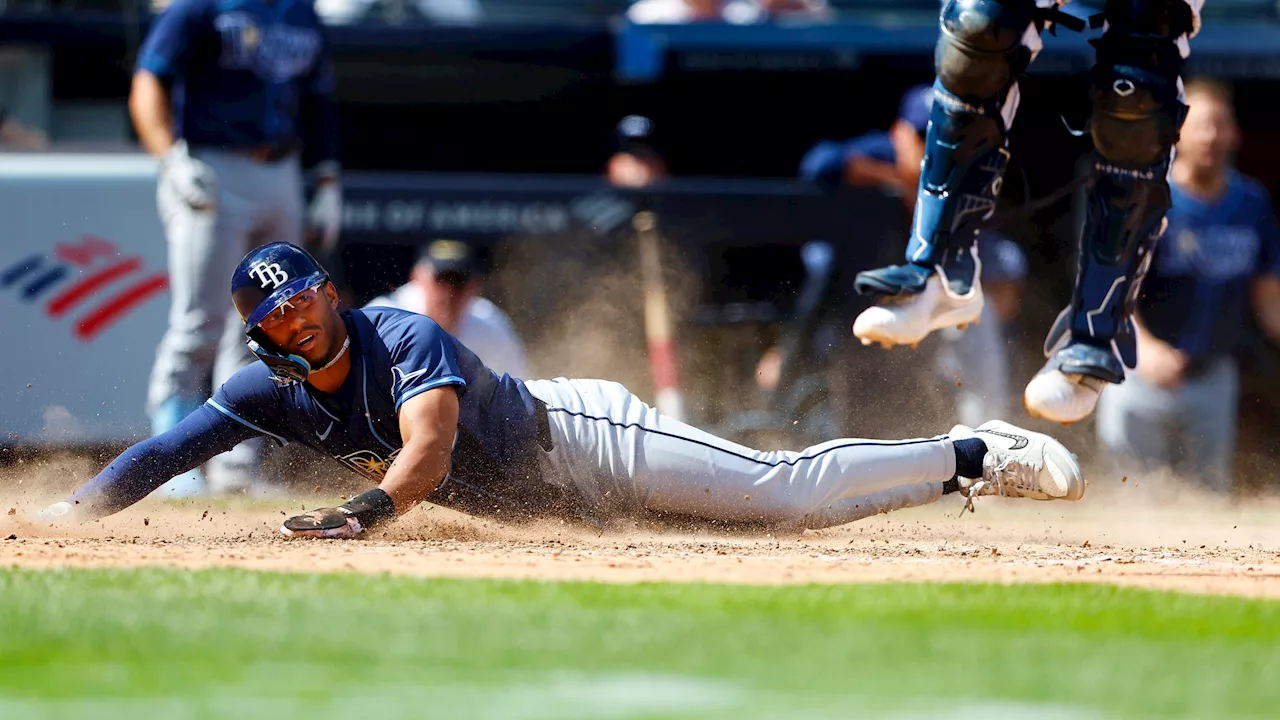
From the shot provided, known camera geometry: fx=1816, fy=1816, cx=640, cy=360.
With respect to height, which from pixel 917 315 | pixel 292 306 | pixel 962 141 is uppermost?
pixel 962 141

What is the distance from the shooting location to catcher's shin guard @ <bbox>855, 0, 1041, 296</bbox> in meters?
5.37

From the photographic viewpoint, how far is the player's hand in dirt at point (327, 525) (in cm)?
547

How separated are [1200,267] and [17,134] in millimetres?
6024

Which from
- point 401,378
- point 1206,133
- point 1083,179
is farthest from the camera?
point 1206,133

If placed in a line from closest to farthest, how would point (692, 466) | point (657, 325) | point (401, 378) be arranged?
point (401, 378) → point (692, 466) → point (657, 325)

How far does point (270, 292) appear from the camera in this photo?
5.54m

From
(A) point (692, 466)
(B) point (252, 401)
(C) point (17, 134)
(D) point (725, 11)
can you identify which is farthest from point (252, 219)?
(D) point (725, 11)

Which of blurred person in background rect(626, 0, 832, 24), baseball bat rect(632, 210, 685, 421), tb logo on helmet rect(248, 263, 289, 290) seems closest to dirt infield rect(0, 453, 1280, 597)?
tb logo on helmet rect(248, 263, 289, 290)

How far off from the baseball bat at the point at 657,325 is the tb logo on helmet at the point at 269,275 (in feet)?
10.9

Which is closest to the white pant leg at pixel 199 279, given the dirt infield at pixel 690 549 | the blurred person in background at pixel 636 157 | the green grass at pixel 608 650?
the dirt infield at pixel 690 549

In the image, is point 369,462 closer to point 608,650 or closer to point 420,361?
point 420,361

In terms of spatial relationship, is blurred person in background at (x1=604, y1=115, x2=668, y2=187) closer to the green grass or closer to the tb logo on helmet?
the tb logo on helmet

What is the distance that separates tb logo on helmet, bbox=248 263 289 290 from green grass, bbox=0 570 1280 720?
3.84ft

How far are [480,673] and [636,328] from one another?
5909 mm
